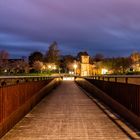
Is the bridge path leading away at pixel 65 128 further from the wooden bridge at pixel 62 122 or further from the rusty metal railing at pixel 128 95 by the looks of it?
the rusty metal railing at pixel 128 95

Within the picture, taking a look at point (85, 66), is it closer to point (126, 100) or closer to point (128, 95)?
point (126, 100)

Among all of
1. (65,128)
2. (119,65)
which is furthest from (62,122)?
(119,65)

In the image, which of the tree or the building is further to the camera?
the building

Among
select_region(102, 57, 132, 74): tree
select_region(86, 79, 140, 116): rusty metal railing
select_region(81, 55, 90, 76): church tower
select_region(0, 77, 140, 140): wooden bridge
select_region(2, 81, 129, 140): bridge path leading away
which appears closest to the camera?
select_region(2, 81, 129, 140): bridge path leading away

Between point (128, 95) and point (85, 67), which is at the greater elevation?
point (85, 67)

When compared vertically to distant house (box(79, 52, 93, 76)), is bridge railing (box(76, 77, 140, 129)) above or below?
below

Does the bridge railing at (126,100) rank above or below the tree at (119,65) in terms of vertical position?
below

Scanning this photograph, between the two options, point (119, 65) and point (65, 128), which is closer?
point (65, 128)

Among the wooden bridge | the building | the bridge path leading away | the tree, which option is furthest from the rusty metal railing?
the building

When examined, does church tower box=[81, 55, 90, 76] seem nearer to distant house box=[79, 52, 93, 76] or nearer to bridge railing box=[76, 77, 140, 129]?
distant house box=[79, 52, 93, 76]

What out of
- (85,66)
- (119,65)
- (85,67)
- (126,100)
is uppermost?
(85,66)

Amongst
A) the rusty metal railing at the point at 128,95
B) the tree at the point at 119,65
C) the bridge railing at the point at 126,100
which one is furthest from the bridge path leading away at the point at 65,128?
the tree at the point at 119,65

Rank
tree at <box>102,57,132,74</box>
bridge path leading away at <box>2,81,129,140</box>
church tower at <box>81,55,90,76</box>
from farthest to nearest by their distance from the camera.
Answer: church tower at <box>81,55,90,76</box> < tree at <box>102,57,132,74</box> < bridge path leading away at <box>2,81,129,140</box>

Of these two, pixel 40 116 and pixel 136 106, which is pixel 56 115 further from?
pixel 136 106
